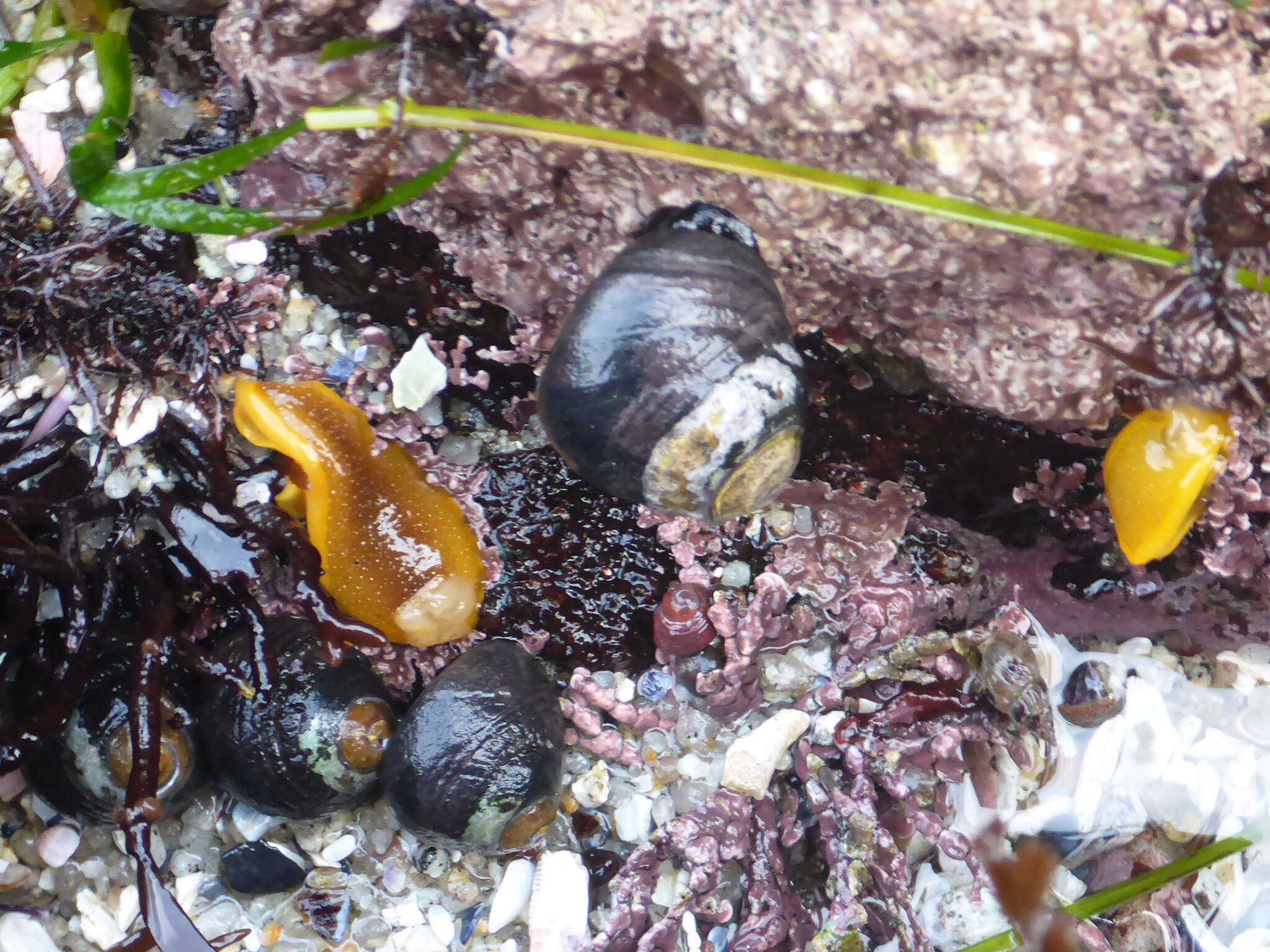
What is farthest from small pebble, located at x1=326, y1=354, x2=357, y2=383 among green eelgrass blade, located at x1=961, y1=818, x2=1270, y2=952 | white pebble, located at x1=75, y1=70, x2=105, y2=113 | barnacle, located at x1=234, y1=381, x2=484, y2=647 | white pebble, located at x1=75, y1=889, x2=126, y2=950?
green eelgrass blade, located at x1=961, y1=818, x2=1270, y2=952

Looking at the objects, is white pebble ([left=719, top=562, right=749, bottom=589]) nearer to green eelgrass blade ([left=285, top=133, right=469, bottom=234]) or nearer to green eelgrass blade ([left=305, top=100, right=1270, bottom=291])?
green eelgrass blade ([left=305, top=100, right=1270, bottom=291])

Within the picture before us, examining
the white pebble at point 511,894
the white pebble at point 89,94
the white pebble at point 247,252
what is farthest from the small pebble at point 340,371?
the white pebble at point 511,894

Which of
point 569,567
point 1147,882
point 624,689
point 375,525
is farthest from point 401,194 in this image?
point 1147,882

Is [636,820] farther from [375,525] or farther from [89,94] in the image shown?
[89,94]

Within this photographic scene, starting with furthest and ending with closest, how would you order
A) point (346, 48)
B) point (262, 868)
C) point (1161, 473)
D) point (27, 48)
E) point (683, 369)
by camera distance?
point (262, 868)
point (27, 48)
point (1161, 473)
point (346, 48)
point (683, 369)

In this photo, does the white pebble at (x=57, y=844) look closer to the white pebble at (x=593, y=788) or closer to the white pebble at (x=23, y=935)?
the white pebble at (x=23, y=935)

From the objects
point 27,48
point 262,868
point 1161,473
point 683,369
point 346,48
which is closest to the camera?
point 683,369
